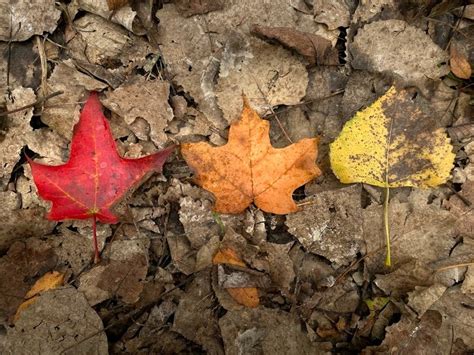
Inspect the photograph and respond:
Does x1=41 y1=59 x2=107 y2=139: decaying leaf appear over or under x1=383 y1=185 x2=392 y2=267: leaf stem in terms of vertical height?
over

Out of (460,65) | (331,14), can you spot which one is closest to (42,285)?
(331,14)

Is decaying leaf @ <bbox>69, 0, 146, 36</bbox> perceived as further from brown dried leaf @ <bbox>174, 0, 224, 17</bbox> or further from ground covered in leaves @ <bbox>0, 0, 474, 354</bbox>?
brown dried leaf @ <bbox>174, 0, 224, 17</bbox>

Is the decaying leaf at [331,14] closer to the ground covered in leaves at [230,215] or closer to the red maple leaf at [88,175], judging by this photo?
the ground covered in leaves at [230,215]

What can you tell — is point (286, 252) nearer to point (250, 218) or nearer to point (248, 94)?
point (250, 218)

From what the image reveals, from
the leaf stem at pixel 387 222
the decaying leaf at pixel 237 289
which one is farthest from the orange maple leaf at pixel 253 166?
the leaf stem at pixel 387 222

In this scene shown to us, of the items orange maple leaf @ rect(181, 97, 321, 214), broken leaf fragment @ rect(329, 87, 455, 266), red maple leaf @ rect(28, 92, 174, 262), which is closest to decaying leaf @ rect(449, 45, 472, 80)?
broken leaf fragment @ rect(329, 87, 455, 266)

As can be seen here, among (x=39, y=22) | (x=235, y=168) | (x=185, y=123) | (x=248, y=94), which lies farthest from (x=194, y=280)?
(x=39, y=22)

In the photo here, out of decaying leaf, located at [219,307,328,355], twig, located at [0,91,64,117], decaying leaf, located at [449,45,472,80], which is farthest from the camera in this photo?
decaying leaf, located at [449,45,472,80]
